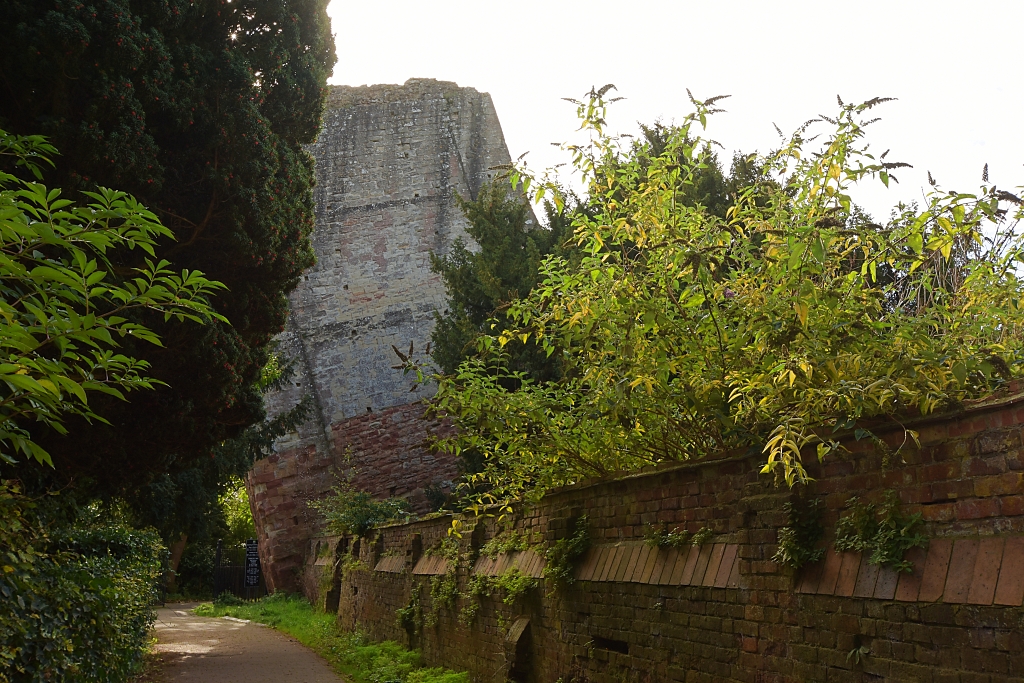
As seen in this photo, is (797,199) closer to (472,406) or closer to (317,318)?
(472,406)

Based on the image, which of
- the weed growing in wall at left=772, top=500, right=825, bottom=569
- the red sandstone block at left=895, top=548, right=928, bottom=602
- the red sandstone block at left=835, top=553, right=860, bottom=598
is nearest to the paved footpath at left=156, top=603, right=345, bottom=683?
the weed growing in wall at left=772, top=500, right=825, bottom=569

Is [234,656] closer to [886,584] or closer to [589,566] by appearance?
[589,566]

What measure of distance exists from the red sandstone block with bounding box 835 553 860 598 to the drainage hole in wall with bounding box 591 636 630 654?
2036 millimetres

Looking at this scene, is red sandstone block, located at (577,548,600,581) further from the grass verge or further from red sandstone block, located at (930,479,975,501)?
red sandstone block, located at (930,479,975,501)

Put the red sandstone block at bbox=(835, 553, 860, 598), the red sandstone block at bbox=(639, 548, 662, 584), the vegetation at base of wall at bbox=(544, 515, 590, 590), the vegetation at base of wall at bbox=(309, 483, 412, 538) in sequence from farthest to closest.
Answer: the vegetation at base of wall at bbox=(309, 483, 412, 538) < the vegetation at base of wall at bbox=(544, 515, 590, 590) < the red sandstone block at bbox=(639, 548, 662, 584) < the red sandstone block at bbox=(835, 553, 860, 598)

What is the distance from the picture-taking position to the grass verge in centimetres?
886

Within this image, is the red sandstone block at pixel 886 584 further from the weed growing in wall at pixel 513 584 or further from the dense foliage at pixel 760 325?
the weed growing in wall at pixel 513 584

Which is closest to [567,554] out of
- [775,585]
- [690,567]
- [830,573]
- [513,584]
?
[513,584]

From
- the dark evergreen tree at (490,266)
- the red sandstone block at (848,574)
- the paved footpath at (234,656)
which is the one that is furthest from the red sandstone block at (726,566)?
the dark evergreen tree at (490,266)

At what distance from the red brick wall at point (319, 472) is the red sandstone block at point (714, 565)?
16432 millimetres

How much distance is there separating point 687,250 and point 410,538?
7.49 meters

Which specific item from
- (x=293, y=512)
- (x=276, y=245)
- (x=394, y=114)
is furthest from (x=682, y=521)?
(x=394, y=114)

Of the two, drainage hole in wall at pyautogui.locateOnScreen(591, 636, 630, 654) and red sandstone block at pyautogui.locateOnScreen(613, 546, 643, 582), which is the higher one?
red sandstone block at pyautogui.locateOnScreen(613, 546, 643, 582)

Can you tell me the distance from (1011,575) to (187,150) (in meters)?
7.62
